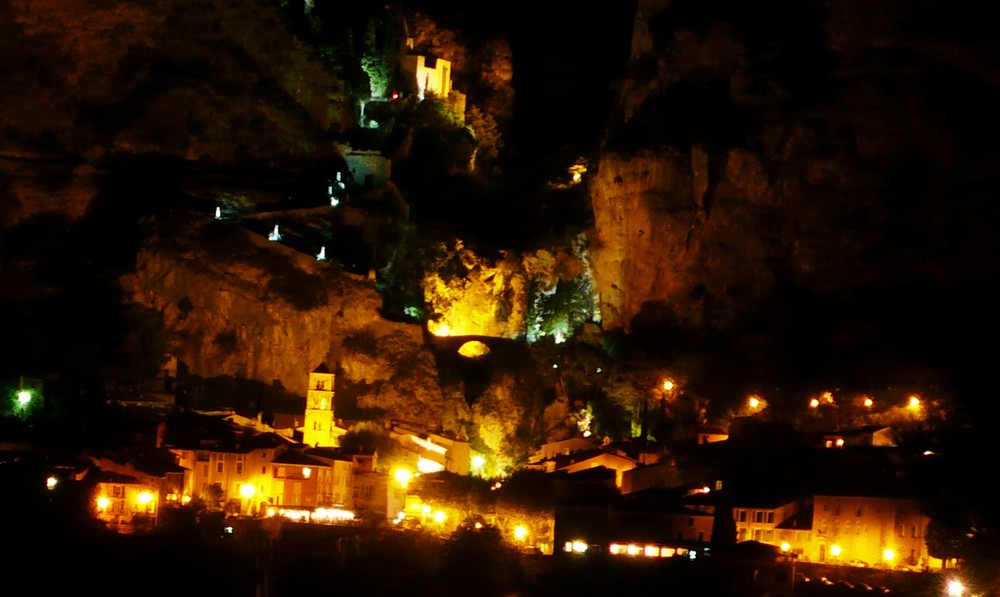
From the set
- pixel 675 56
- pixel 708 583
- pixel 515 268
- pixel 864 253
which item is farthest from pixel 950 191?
pixel 708 583

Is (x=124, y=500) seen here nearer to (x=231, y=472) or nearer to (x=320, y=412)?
(x=231, y=472)

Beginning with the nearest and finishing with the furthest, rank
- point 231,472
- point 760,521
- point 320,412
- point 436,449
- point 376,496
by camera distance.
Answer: point 760,521 < point 231,472 < point 376,496 < point 320,412 < point 436,449

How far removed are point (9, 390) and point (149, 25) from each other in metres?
22.4

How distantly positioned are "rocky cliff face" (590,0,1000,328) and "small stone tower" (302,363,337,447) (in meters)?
12.5

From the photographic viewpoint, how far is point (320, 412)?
5591 cm

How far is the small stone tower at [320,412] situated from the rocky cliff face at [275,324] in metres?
1.29

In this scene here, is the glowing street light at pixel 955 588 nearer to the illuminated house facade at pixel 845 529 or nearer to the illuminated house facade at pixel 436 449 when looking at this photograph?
the illuminated house facade at pixel 845 529

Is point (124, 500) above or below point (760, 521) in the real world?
below

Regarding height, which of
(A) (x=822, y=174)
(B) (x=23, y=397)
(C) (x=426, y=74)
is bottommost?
(B) (x=23, y=397)

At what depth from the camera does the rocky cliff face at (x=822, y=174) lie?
59156 mm

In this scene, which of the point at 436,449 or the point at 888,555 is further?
the point at 436,449

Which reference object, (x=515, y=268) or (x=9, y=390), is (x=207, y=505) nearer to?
(x=9, y=390)

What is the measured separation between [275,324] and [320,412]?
3.63 m

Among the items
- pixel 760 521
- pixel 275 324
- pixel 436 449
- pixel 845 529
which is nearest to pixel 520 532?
pixel 760 521
